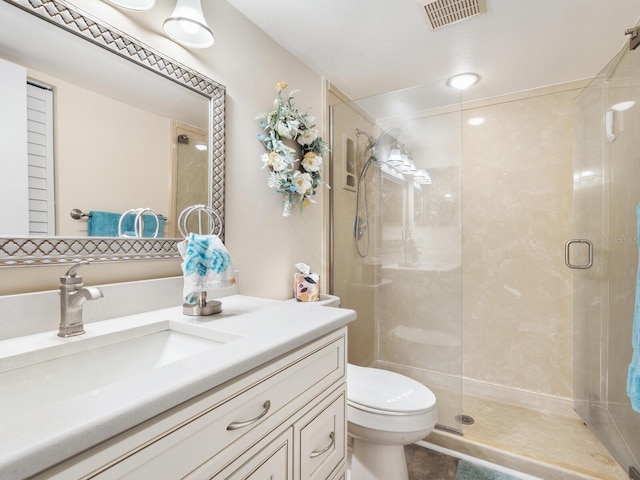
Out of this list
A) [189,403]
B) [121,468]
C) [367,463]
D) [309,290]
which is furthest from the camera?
[309,290]

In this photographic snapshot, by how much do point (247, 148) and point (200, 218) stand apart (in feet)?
1.48

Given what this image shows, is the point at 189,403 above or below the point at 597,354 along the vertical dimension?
above

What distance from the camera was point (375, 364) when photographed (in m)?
2.37

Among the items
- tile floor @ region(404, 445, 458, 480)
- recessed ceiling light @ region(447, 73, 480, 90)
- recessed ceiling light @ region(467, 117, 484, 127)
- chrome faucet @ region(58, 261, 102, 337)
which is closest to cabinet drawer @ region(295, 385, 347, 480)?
chrome faucet @ region(58, 261, 102, 337)

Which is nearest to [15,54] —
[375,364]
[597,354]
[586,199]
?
[375,364]

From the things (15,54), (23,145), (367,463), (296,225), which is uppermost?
(15,54)

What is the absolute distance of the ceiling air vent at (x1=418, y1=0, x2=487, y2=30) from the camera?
1.50 meters

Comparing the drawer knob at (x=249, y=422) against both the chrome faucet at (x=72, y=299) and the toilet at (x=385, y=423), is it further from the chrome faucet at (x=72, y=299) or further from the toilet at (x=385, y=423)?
the toilet at (x=385, y=423)

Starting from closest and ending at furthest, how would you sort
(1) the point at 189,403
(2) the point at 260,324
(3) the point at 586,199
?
1. (1) the point at 189,403
2. (2) the point at 260,324
3. (3) the point at 586,199

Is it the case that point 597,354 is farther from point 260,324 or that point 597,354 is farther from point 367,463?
point 260,324

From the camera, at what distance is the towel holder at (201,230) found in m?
1.08

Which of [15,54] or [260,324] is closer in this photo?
[15,54]

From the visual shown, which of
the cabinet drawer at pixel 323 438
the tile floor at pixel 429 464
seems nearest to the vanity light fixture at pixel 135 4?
the cabinet drawer at pixel 323 438

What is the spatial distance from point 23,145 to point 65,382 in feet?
2.00
